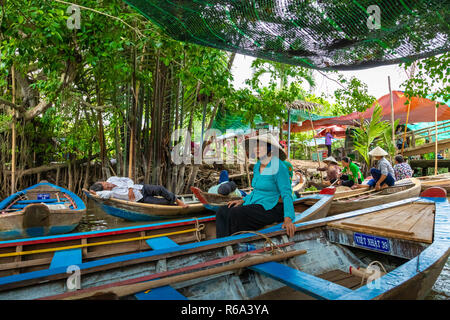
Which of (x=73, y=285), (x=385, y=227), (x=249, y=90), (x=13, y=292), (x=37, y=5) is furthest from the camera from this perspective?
(x=249, y=90)

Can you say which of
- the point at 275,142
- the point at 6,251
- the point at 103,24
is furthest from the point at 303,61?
the point at 6,251

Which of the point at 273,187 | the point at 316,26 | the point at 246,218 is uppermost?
the point at 316,26

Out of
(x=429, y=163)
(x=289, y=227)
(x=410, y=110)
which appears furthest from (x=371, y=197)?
(x=410, y=110)

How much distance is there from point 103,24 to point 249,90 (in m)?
3.43

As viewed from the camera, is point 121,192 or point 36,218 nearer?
point 36,218

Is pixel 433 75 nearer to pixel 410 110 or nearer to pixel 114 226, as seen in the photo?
pixel 114 226

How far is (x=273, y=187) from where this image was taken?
298cm

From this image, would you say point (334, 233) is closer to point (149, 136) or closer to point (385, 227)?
point (385, 227)

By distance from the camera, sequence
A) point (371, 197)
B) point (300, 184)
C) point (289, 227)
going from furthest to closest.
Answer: point (300, 184) < point (371, 197) < point (289, 227)

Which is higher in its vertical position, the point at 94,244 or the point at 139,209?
the point at 94,244

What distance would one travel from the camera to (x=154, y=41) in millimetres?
4094

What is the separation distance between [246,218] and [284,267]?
0.97 metres

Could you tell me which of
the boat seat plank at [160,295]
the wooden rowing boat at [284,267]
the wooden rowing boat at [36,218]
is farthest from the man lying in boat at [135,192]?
the boat seat plank at [160,295]

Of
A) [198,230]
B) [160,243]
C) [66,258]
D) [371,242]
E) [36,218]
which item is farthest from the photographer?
[36,218]
